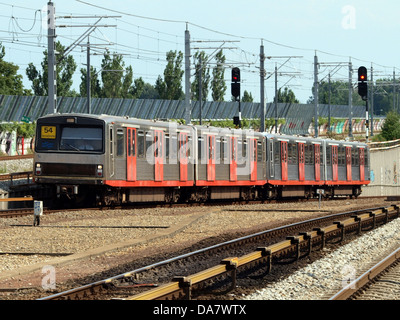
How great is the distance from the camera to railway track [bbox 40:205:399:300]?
36.0 feet

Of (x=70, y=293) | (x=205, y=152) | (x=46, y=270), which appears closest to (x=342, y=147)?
(x=205, y=152)

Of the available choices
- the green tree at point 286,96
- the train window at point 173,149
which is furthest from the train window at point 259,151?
the green tree at point 286,96

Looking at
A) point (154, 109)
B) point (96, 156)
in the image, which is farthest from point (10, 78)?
point (96, 156)

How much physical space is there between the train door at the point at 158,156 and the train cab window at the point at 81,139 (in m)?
3.24

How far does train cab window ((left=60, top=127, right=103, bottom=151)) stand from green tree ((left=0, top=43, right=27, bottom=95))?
63.1 m

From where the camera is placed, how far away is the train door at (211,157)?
34.9 metres

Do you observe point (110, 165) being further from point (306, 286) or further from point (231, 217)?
point (306, 286)

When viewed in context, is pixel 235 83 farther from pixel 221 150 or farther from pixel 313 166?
pixel 313 166

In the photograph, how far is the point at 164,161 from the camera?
31.5 m

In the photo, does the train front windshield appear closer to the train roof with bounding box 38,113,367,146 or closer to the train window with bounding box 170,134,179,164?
the train roof with bounding box 38,113,367,146

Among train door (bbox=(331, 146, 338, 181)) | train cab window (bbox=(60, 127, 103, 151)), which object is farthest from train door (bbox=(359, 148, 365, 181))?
train cab window (bbox=(60, 127, 103, 151))

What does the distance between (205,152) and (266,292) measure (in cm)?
2264

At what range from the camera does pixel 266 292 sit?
40.1 feet

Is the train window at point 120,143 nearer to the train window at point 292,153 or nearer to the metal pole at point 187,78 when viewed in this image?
the metal pole at point 187,78
